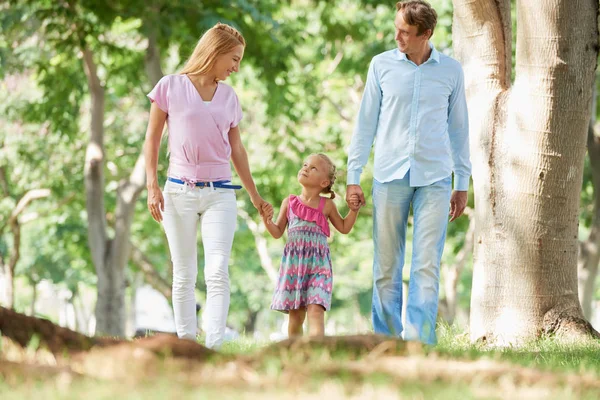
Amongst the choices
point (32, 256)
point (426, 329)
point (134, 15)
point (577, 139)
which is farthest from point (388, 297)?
point (32, 256)

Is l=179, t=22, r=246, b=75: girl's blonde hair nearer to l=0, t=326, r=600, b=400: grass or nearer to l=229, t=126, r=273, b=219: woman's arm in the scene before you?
l=229, t=126, r=273, b=219: woman's arm

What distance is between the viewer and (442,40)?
16.8m

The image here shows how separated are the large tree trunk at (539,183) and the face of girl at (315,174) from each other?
1.57 meters

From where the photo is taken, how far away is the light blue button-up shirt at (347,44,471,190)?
256 inches

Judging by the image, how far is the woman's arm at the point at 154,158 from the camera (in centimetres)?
652

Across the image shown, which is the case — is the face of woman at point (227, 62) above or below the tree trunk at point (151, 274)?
above

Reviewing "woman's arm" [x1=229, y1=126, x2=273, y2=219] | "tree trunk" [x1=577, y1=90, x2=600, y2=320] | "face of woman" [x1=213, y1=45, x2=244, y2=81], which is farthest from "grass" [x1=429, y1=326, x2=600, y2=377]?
"tree trunk" [x1=577, y1=90, x2=600, y2=320]

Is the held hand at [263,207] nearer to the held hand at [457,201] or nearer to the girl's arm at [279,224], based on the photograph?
the girl's arm at [279,224]

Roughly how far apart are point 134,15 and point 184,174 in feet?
28.8

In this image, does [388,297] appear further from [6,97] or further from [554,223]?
[6,97]

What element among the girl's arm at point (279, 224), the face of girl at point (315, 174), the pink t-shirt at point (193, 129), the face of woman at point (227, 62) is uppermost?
the face of woman at point (227, 62)

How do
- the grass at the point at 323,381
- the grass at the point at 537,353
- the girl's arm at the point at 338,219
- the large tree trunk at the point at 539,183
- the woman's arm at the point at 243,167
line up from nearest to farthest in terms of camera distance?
the grass at the point at 323,381
the grass at the point at 537,353
the woman's arm at the point at 243,167
the girl's arm at the point at 338,219
the large tree trunk at the point at 539,183

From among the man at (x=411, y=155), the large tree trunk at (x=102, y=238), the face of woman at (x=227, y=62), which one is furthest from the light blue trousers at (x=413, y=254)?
the large tree trunk at (x=102, y=238)

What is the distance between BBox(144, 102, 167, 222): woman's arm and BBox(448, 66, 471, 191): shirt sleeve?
77.0 inches
